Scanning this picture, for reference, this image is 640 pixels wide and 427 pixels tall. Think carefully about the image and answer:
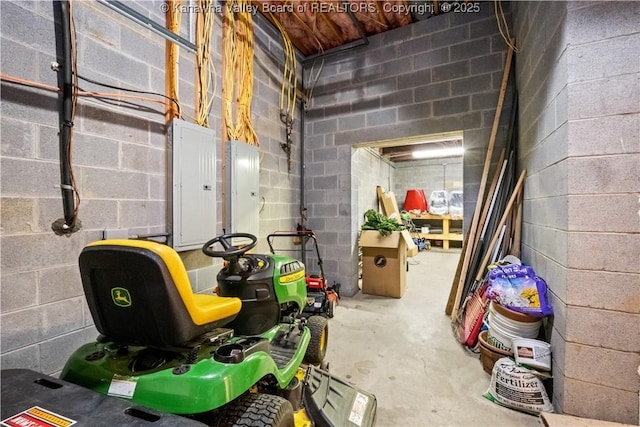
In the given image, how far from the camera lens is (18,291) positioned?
4.28ft

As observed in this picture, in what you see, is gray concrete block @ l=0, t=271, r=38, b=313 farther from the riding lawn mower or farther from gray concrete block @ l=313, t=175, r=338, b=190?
gray concrete block @ l=313, t=175, r=338, b=190

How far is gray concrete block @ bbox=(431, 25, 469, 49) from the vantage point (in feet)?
9.87

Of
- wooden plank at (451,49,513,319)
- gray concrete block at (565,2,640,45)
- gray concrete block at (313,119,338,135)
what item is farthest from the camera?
gray concrete block at (313,119,338,135)

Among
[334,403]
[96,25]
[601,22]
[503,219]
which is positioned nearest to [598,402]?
[334,403]

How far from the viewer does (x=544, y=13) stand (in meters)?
1.85

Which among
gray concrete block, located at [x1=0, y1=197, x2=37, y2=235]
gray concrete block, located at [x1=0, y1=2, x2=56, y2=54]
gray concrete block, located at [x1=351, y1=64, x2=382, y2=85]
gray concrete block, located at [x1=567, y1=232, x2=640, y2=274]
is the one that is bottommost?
gray concrete block, located at [x1=567, y1=232, x2=640, y2=274]

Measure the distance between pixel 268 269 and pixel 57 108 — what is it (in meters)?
1.43

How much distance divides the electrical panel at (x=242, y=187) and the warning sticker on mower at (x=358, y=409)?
170 centimetres

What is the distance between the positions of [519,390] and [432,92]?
2930 mm

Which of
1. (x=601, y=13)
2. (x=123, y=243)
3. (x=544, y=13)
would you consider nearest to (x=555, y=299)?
(x=601, y=13)

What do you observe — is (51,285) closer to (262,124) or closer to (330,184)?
(262,124)

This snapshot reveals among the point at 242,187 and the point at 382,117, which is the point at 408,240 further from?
the point at 242,187

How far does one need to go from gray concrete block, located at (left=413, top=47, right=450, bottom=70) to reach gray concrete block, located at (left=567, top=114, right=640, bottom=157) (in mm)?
2132

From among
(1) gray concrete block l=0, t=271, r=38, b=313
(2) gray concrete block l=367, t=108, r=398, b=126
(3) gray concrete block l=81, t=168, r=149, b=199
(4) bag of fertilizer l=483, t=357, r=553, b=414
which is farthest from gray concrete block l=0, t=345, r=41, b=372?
(2) gray concrete block l=367, t=108, r=398, b=126
